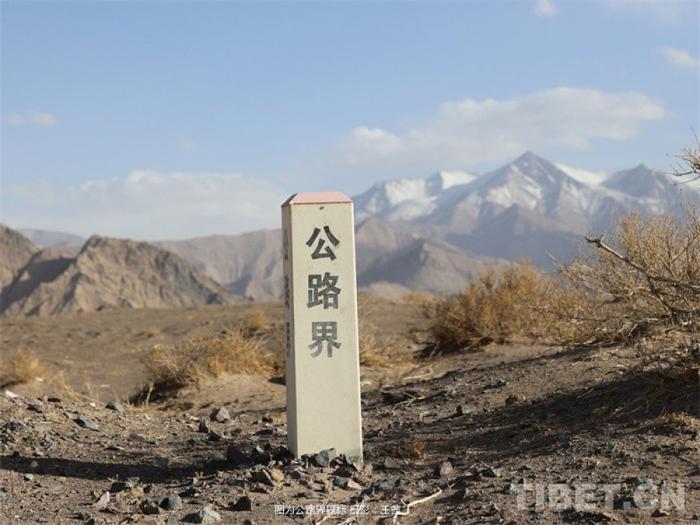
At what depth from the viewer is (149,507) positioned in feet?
20.3

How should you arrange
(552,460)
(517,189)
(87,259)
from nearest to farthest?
(552,460)
(87,259)
(517,189)

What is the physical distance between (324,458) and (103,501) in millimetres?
1666

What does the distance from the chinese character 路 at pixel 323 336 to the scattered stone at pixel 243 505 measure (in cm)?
131

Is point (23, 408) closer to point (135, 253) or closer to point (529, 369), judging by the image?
point (529, 369)

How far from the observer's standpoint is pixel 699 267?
770 centimetres

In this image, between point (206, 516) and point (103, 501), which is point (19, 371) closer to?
point (103, 501)

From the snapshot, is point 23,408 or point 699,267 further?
point 23,408

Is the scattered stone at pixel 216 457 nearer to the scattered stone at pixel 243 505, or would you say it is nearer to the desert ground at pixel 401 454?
the desert ground at pixel 401 454

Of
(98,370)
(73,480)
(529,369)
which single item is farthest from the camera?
(98,370)

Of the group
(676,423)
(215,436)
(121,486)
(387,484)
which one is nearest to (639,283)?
(676,423)

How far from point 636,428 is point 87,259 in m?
57.3

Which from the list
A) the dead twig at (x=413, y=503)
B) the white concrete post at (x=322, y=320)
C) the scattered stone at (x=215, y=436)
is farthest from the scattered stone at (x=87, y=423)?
the dead twig at (x=413, y=503)

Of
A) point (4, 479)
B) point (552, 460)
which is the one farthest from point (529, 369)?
point (4, 479)

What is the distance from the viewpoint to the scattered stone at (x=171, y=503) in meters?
6.23
